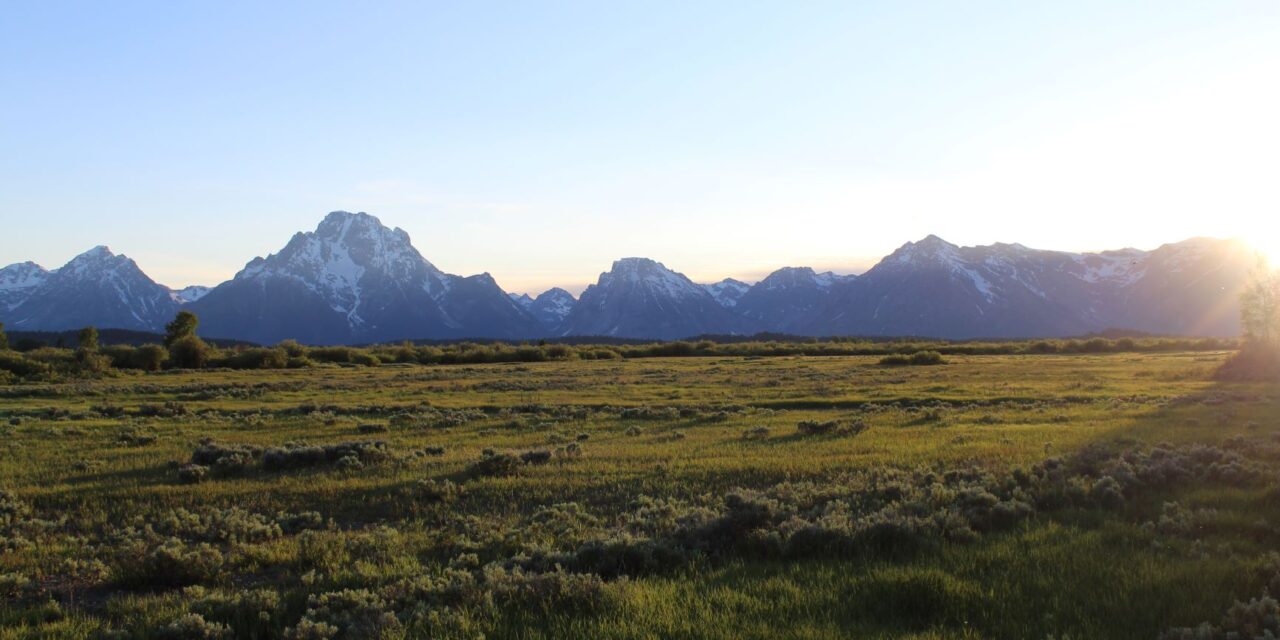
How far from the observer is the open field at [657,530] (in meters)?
7.40

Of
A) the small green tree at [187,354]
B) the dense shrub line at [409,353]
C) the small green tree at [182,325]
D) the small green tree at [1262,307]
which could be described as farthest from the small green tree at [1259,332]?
the small green tree at [182,325]

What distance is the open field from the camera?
740 centimetres

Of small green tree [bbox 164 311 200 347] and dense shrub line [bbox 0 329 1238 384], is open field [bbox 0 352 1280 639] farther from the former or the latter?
small green tree [bbox 164 311 200 347]

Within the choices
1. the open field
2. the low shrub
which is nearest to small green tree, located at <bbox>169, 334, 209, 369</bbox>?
the open field

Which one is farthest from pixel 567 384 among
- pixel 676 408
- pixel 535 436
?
pixel 535 436

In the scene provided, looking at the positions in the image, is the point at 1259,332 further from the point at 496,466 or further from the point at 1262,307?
the point at 496,466

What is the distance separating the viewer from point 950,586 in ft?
24.9

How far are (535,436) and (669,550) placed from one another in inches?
599

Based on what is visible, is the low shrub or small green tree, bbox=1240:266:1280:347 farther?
small green tree, bbox=1240:266:1280:347

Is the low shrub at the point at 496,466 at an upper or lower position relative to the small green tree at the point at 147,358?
upper

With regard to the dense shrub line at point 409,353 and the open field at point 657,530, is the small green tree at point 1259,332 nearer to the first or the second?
the open field at point 657,530

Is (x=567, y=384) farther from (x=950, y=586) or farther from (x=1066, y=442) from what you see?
(x=950, y=586)

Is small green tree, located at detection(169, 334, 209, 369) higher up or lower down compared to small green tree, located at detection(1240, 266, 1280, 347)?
lower down

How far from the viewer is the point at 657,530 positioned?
10.8 meters
